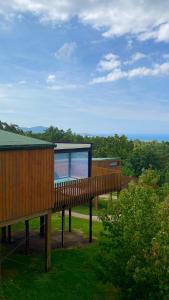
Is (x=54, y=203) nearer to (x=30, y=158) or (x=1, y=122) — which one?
(x=30, y=158)

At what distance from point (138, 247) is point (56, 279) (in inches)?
271

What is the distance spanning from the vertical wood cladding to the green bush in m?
3.92

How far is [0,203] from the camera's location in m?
16.3

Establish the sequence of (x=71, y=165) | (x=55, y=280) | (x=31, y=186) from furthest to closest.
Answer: (x=71, y=165)
(x=55, y=280)
(x=31, y=186)

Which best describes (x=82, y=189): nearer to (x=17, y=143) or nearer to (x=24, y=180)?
(x=24, y=180)

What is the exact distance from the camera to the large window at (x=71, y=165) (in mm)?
24891

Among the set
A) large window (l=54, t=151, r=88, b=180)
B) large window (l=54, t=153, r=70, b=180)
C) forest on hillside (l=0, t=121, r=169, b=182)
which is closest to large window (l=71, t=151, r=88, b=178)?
large window (l=54, t=151, r=88, b=180)

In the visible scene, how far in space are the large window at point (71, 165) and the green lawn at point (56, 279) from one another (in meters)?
5.21

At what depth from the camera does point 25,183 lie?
17.6 m

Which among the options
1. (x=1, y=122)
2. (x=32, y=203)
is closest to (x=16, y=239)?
(x=32, y=203)

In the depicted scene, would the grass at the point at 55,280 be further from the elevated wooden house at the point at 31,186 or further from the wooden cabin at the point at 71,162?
the wooden cabin at the point at 71,162

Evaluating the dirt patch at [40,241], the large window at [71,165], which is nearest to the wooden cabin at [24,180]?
the dirt patch at [40,241]

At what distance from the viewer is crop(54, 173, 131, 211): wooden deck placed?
21.2 meters

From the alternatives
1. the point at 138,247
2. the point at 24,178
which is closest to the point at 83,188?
the point at 24,178
